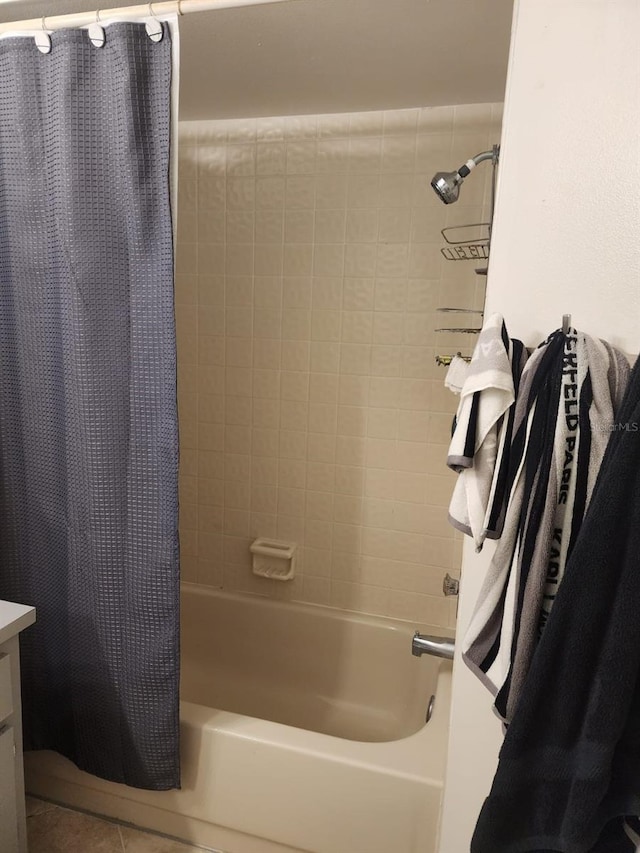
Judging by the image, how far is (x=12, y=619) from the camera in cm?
122

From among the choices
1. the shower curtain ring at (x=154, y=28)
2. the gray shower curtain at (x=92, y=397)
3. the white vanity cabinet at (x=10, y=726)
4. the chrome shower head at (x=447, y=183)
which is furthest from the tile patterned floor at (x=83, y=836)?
the shower curtain ring at (x=154, y=28)

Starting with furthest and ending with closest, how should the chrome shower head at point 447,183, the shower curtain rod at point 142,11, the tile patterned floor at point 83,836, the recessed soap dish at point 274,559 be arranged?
1. the recessed soap dish at point 274,559
2. the tile patterned floor at point 83,836
3. the chrome shower head at point 447,183
4. the shower curtain rod at point 142,11

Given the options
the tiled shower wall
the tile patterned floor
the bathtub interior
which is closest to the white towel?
the tiled shower wall

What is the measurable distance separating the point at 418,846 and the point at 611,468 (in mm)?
1202

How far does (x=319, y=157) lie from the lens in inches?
76.7

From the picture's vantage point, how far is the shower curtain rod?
3.60ft

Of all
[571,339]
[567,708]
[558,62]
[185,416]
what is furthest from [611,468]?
[185,416]

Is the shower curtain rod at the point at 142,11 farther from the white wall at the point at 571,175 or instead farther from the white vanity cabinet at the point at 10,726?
the white vanity cabinet at the point at 10,726

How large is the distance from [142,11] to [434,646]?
1.55 metres

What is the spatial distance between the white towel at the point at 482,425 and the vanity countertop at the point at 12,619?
38.7 inches

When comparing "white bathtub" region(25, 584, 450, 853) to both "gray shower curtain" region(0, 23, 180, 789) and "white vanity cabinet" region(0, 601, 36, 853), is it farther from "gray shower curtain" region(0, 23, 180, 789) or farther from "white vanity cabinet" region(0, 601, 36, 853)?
"white vanity cabinet" region(0, 601, 36, 853)

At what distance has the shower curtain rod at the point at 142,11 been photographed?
1.10 meters

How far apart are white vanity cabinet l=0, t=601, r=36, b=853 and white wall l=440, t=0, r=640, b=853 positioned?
1196mm

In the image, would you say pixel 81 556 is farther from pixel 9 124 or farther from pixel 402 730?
pixel 402 730
